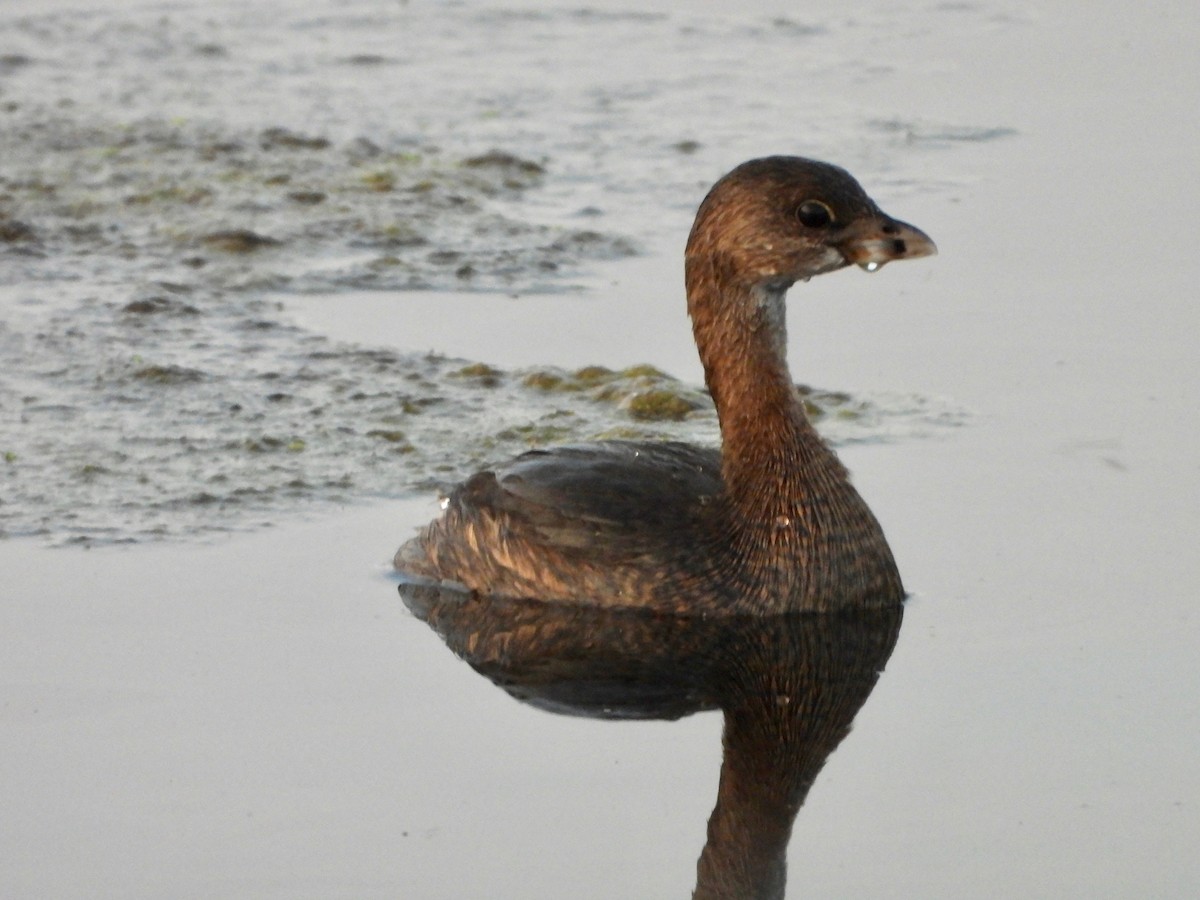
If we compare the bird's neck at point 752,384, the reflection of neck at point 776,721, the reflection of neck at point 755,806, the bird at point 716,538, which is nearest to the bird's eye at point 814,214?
the bird at point 716,538

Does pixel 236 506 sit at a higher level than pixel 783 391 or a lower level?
lower

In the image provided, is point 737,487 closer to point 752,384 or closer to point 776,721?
point 752,384

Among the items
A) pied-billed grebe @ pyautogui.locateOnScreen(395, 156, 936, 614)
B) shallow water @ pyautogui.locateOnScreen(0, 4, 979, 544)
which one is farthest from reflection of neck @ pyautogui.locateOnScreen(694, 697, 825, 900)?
shallow water @ pyautogui.locateOnScreen(0, 4, 979, 544)

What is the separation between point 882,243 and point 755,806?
2374 mm

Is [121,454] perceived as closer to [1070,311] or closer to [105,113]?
[1070,311]

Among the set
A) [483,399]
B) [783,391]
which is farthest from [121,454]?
[783,391]

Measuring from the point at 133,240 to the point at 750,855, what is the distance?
746 cm

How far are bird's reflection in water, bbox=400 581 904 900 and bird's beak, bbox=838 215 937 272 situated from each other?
1237 mm

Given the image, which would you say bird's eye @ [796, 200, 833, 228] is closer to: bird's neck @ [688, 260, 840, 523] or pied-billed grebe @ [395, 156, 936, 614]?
pied-billed grebe @ [395, 156, 936, 614]

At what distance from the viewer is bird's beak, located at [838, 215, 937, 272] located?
8.28 metres

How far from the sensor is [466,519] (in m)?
8.75

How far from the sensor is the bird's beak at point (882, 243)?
27.2 ft

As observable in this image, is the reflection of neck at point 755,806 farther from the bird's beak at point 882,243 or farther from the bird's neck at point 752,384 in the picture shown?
the bird's beak at point 882,243

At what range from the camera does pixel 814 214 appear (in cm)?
835
